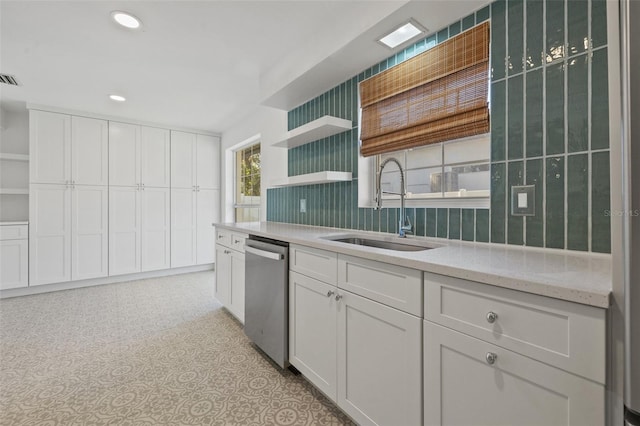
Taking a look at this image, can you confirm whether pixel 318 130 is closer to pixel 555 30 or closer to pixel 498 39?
pixel 498 39

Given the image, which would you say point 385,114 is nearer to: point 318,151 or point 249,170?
point 318,151

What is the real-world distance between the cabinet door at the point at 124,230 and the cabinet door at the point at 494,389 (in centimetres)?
460

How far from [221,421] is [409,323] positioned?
1.17m

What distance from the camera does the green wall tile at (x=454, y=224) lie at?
1643mm

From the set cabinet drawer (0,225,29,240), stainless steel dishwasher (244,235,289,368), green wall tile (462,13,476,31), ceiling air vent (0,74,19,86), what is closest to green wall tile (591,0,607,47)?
green wall tile (462,13,476,31)

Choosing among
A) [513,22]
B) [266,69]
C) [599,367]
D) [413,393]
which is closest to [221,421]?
[413,393]

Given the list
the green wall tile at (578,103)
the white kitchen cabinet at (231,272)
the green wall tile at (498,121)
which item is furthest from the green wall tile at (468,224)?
the white kitchen cabinet at (231,272)

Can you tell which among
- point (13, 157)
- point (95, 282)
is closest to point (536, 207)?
point (95, 282)

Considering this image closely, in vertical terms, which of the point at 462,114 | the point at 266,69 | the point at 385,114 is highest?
the point at 266,69

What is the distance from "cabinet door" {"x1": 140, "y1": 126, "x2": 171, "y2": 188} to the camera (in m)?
4.55

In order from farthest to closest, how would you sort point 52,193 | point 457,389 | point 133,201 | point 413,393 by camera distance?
point 133,201 → point 52,193 → point 413,393 → point 457,389

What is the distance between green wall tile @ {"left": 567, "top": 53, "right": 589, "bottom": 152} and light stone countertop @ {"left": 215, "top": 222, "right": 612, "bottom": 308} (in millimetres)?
458

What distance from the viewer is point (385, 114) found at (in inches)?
82.0

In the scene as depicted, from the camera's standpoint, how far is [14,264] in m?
3.65
